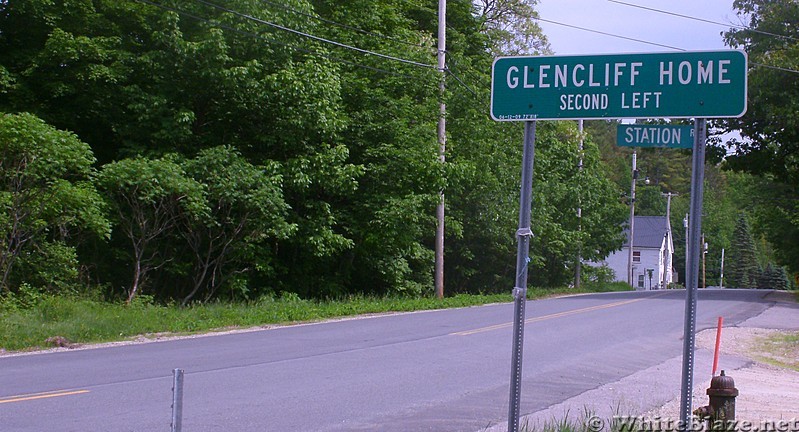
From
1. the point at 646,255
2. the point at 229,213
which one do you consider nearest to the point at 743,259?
the point at 646,255

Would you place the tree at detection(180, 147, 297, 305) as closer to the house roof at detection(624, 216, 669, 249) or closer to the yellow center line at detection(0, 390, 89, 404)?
the yellow center line at detection(0, 390, 89, 404)

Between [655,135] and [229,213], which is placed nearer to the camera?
[655,135]

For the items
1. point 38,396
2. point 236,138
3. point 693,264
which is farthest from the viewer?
point 236,138

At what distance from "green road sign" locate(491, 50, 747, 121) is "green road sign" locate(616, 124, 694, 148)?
136 centimetres

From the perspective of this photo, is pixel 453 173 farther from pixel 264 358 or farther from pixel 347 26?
pixel 264 358

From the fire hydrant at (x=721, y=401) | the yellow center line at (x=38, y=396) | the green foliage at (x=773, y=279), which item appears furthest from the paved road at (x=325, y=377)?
the green foliage at (x=773, y=279)

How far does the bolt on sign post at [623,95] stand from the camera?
495 cm

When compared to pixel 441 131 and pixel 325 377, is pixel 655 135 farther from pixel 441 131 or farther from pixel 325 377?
pixel 441 131

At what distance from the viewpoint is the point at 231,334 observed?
1644cm

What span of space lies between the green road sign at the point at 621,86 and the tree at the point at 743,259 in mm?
93694

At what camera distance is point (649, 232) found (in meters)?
79.1

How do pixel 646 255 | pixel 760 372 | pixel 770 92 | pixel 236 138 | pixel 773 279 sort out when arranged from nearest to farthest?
pixel 760 372 → pixel 236 138 → pixel 770 92 → pixel 646 255 → pixel 773 279

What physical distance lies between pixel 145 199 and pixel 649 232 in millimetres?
66837

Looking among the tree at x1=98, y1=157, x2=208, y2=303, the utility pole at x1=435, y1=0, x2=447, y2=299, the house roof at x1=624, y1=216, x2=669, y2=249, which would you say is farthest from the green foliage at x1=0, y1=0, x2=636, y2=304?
the house roof at x1=624, y1=216, x2=669, y2=249
